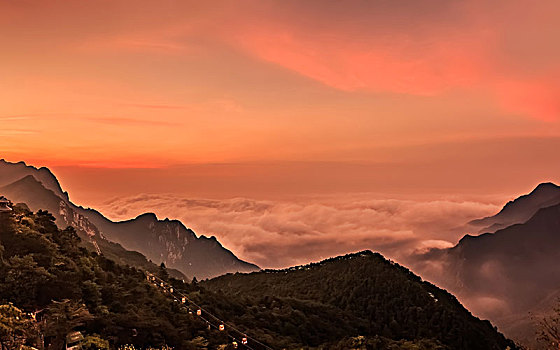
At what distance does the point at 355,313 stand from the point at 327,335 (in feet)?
130

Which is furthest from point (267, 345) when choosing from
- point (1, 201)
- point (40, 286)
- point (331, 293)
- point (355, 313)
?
point (331, 293)

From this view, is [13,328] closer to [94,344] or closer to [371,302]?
[94,344]

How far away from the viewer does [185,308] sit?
9075cm

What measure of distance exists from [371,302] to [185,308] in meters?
89.4

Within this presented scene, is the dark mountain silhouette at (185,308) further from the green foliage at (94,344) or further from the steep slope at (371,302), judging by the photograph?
the green foliage at (94,344)

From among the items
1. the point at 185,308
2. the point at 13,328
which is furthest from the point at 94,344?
the point at 185,308

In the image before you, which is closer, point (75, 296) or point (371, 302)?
point (75, 296)

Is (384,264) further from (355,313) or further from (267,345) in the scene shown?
(267,345)

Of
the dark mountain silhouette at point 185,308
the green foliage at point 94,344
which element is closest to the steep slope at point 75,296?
the dark mountain silhouette at point 185,308

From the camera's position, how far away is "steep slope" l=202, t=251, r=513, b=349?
140125 millimetres

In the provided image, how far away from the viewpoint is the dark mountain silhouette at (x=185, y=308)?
64.0 metres

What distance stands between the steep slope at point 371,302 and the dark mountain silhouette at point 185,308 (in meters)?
0.41

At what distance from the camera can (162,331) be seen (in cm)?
7038

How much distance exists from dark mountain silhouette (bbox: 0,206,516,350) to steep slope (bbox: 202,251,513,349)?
413 millimetres
